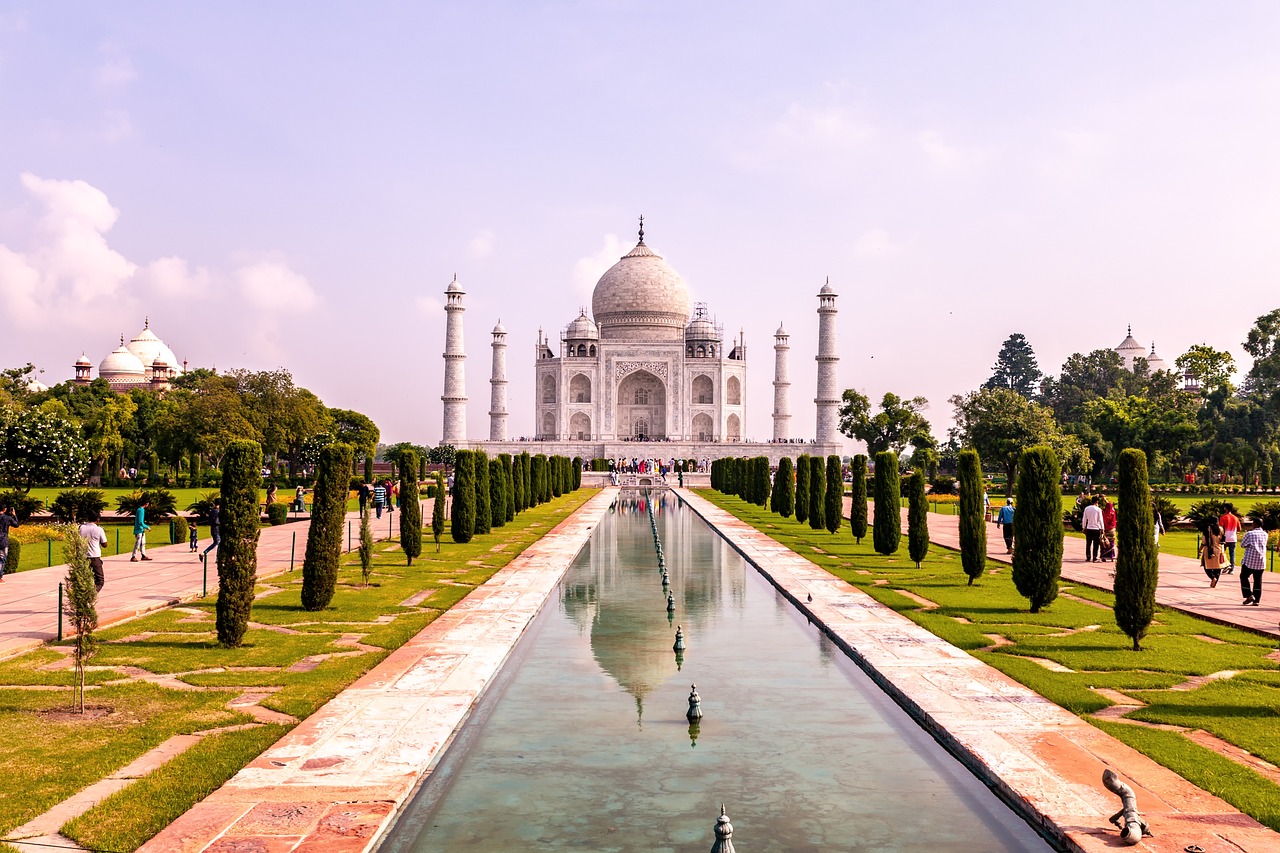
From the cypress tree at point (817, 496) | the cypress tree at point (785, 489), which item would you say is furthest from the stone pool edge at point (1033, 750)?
the cypress tree at point (785, 489)

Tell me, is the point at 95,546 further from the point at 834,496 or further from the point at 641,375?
the point at 641,375

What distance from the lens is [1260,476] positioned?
175 feet

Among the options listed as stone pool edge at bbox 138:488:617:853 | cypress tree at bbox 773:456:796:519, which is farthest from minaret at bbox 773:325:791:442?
stone pool edge at bbox 138:488:617:853

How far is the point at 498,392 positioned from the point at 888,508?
51.7 metres

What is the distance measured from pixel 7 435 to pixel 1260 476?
5371cm

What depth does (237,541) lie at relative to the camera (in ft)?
30.8

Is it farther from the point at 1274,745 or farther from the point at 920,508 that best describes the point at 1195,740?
the point at 920,508

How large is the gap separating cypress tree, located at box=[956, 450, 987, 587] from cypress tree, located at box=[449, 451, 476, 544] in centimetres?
901

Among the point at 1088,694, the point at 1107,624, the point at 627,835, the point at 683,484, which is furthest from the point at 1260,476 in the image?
the point at 627,835

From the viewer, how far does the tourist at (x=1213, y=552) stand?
13.4m

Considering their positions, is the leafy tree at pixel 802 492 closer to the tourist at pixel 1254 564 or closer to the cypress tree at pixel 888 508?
the cypress tree at pixel 888 508

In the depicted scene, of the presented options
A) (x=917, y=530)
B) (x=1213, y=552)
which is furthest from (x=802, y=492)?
(x=1213, y=552)

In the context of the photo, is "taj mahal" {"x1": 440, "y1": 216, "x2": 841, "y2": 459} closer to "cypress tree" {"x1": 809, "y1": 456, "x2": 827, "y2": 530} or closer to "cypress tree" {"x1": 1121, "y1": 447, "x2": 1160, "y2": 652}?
"cypress tree" {"x1": 809, "y1": 456, "x2": 827, "y2": 530}

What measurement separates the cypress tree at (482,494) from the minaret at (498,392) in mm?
45399
